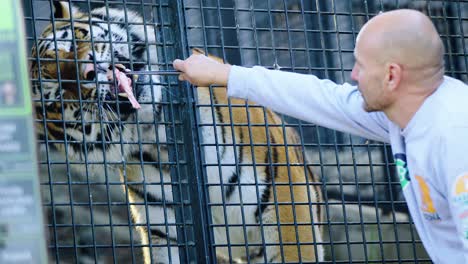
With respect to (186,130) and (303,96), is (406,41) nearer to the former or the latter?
(303,96)

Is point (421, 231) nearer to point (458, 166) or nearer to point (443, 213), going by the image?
point (443, 213)

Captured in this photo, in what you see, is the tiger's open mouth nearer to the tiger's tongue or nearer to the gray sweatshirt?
the tiger's tongue

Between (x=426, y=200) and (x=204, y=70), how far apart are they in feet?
2.51

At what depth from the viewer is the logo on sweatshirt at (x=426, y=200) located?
8.99ft

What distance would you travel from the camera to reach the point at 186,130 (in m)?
3.80

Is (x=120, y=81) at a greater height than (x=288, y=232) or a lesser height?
greater

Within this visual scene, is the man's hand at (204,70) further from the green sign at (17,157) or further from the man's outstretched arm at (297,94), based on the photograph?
the green sign at (17,157)

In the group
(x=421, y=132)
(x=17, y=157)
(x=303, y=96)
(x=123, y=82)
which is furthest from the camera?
(x=123, y=82)

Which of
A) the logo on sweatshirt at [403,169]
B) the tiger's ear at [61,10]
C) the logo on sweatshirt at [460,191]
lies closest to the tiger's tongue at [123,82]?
the tiger's ear at [61,10]

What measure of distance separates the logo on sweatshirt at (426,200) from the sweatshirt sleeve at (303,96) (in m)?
0.37

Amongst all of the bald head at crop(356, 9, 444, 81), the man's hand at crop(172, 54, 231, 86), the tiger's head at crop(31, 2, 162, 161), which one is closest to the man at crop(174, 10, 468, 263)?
the bald head at crop(356, 9, 444, 81)

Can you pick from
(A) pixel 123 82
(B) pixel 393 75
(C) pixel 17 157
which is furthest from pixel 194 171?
(C) pixel 17 157

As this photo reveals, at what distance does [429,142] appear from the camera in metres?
2.70

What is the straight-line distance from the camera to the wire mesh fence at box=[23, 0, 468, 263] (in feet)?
12.3
